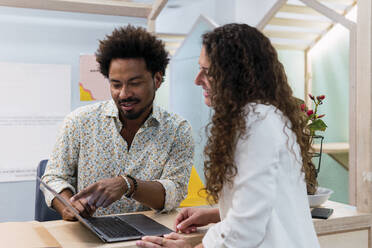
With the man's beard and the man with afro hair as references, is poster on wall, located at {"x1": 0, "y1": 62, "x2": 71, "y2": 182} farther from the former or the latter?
the man's beard

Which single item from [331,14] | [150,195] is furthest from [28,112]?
[331,14]

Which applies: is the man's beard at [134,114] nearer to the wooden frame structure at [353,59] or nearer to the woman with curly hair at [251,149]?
the woman with curly hair at [251,149]

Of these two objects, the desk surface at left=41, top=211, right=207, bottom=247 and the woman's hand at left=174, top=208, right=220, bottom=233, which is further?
the woman's hand at left=174, top=208, right=220, bottom=233

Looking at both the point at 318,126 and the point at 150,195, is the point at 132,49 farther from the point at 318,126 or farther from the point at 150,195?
the point at 318,126

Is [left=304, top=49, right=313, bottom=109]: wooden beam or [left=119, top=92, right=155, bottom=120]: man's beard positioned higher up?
[left=304, top=49, right=313, bottom=109]: wooden beam

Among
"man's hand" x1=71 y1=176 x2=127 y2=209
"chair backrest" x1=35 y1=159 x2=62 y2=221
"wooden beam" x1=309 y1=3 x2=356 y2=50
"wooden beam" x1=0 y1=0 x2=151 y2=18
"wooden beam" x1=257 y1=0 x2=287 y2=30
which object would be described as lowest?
"chair backrest" x1=35 y1=159 x2=62 y2=221

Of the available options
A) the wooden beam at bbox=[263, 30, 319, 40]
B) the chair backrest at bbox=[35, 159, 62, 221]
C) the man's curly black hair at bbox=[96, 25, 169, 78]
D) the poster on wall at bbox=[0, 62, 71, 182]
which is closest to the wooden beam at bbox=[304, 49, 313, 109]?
the wooden beam at bbox=[263, 30, 319, 40]

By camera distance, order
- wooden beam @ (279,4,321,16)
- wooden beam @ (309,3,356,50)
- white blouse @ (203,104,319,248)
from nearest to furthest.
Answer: white blouse @ (203,104,319,248) < wooden beam @ (309,3,356,50) < wooden beam @ (279,4,321,16)

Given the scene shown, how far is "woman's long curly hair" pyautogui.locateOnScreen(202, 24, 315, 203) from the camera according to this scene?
1.04 m

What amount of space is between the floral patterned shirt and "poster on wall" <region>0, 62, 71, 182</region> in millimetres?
1010

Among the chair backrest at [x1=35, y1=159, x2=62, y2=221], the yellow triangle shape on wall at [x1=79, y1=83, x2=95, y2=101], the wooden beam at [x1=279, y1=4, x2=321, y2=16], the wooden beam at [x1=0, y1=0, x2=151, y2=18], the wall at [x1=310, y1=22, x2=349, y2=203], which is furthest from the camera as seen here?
the wooden beam at [x1=279, y1=4, x2=321, y2=16]

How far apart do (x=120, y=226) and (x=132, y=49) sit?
747 millimetres

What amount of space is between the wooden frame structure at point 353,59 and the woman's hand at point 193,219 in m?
0.61

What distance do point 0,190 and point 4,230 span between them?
4.82ft
